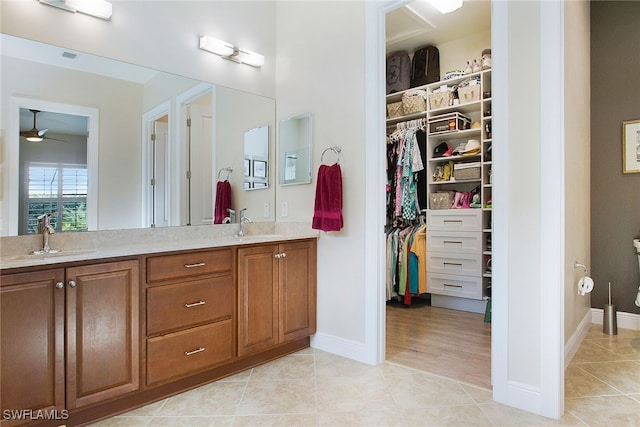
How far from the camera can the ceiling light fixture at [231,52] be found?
2.61 metres

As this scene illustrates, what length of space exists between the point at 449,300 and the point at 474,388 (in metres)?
1.95

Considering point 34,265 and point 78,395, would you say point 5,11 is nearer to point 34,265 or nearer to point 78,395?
point 34,265

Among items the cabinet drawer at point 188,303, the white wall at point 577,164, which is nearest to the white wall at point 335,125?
the cabinet drawer at point 188,303

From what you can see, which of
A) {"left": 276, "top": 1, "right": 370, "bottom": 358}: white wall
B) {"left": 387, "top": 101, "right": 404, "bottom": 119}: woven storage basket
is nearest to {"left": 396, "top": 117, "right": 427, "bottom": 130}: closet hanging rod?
{"left": 387, "top": 101, "right": 404, "bottom": 119}: woven storage basket

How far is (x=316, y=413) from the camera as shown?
1.89 meters

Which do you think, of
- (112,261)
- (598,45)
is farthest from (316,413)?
(598,45)

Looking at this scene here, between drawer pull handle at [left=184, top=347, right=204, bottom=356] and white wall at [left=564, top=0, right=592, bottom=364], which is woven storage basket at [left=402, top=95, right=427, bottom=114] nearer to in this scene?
→ white wall at [left=564, top=0, right=592, bottom=364]

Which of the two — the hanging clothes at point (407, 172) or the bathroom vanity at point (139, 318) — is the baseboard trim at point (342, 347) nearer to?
the bathroom vanity at point (139, 318)

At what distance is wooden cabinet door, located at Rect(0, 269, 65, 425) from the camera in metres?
1.50

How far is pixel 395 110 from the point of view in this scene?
4355 millimetres

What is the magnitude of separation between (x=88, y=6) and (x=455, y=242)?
353 centimetres

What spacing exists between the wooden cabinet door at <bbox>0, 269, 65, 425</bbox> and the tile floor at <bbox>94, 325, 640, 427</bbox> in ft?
1.25

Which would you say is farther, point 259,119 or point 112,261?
point 259,119

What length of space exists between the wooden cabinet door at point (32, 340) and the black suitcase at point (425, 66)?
155 inches
